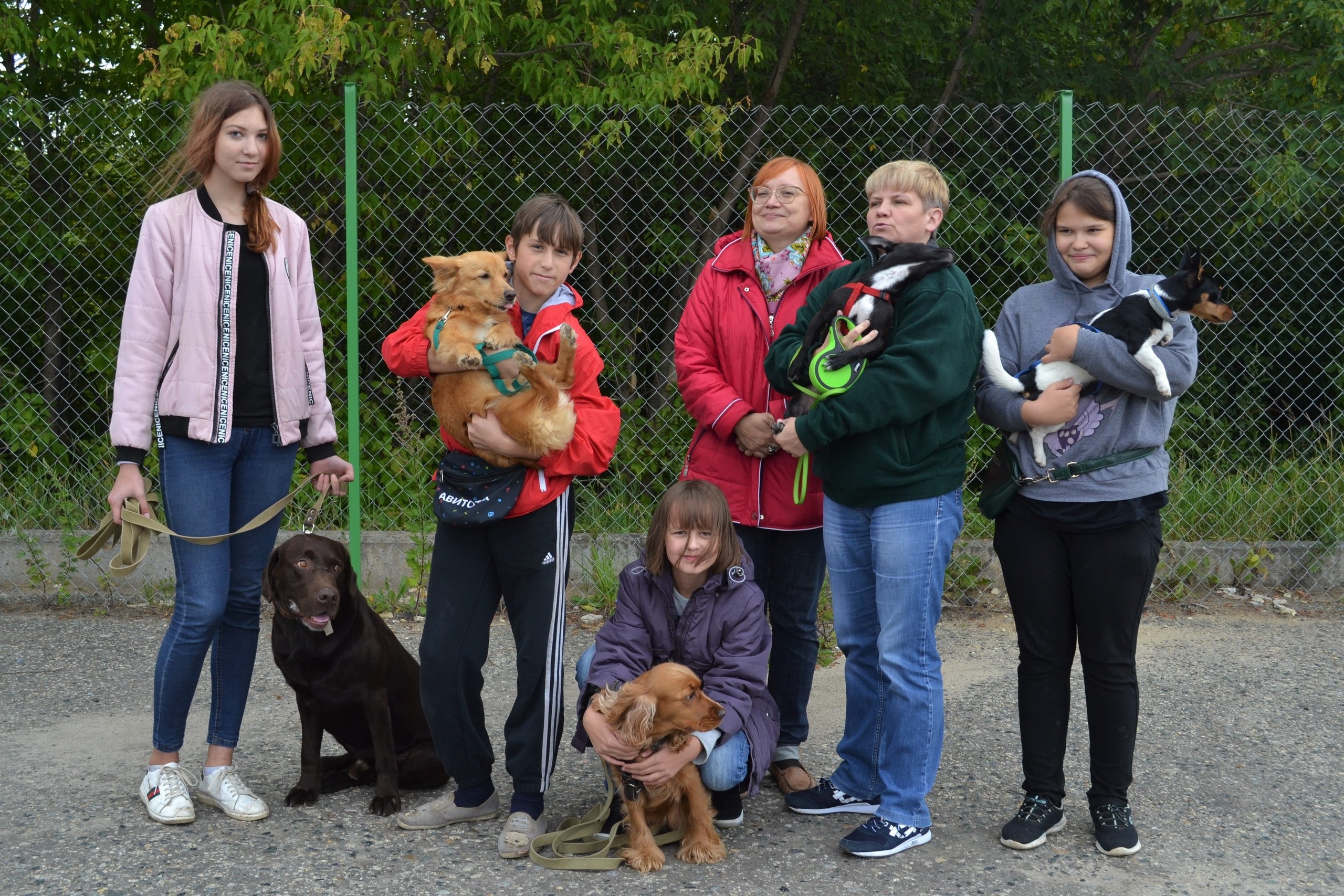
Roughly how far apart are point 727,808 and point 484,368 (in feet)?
5.00

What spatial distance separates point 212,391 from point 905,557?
→ 208cm

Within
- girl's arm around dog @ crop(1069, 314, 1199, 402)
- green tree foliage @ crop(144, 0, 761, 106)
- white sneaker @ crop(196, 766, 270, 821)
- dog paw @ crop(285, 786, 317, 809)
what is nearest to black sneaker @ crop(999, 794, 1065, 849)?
girl's arm around dog @ crop(1069, 314, 1199, 402)

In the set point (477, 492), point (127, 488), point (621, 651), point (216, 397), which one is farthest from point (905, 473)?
point (127, 488)

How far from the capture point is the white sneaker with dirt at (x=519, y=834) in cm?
308

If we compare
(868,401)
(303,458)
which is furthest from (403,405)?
(868,401)

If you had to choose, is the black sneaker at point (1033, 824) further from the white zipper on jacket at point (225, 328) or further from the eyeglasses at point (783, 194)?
the white zipper on jacket at point (225, 328)

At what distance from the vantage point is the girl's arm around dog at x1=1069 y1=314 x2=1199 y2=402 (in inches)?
117

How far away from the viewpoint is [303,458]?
21.1 ft

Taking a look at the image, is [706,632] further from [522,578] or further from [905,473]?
[905,473]

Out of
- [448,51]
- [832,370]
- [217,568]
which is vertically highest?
[448,51]

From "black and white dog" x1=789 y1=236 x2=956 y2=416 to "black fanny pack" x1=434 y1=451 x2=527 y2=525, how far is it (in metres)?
0.90

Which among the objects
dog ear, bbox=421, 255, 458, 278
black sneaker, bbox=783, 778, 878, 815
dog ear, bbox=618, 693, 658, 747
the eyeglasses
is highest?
the eyeglasses

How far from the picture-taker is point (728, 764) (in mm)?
3082

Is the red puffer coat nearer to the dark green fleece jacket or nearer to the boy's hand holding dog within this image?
the dark green fleece jacket
